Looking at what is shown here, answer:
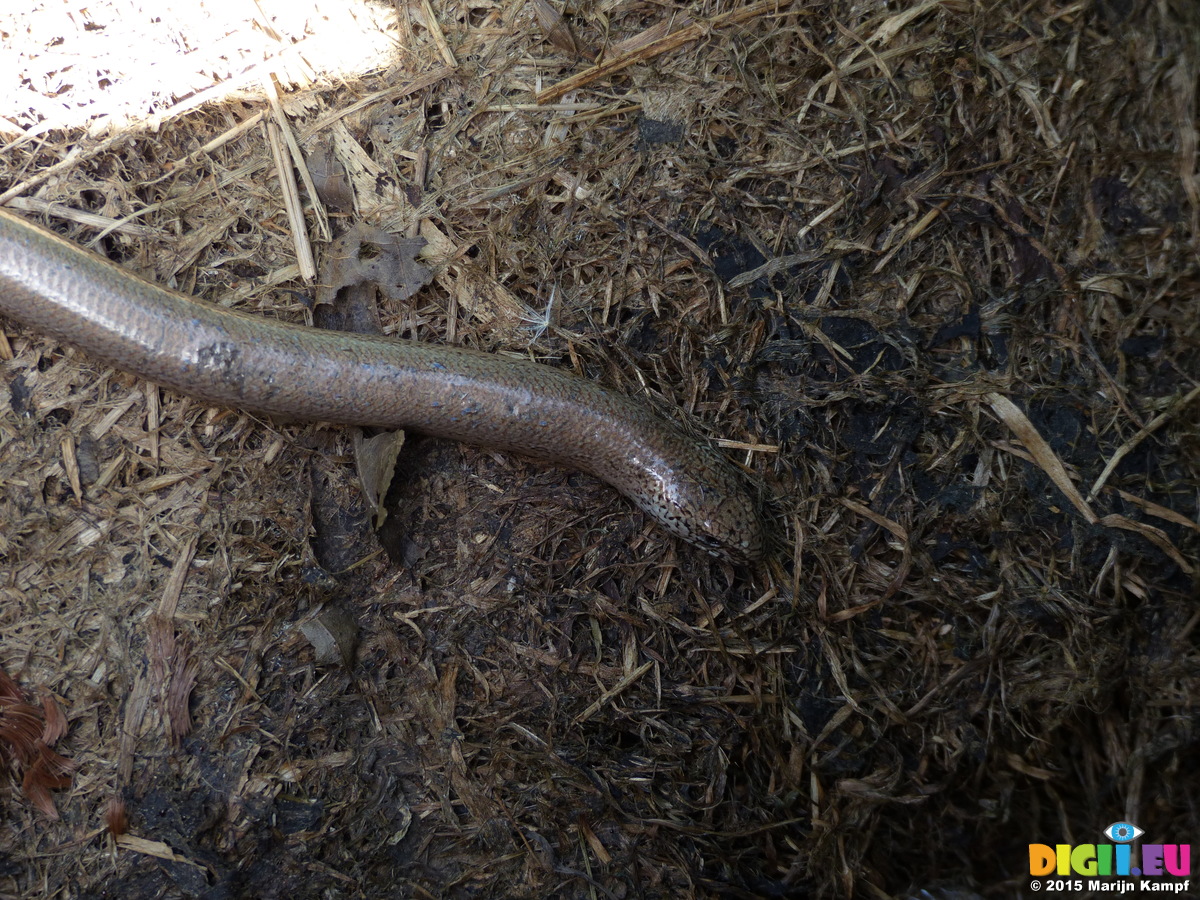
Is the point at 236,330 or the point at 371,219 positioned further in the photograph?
the point at 371,219

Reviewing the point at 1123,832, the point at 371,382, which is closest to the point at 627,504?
the point at 371,382

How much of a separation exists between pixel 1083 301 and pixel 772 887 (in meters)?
1.77

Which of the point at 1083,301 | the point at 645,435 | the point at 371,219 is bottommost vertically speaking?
the point at 645,435

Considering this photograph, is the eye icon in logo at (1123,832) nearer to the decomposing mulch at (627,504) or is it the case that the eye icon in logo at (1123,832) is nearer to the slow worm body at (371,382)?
the decomposing mulch at (627,504)

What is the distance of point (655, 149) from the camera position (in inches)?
81.4

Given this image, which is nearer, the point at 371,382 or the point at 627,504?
the point at 371,382

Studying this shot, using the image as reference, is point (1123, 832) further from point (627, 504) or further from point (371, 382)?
point (371, 382)

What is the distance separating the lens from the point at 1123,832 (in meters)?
1.94

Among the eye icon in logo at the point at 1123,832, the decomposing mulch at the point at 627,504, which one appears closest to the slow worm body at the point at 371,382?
the decomposing mulch at the point at 627,504

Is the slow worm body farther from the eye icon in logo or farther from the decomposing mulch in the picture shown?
the eye icon in logo

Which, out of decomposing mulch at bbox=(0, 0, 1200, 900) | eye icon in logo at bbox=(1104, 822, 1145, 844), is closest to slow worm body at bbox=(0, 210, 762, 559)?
decomposing mulch at bbox=(0, 0, 1200, 900)

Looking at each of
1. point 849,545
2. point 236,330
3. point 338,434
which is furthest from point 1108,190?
Result: point 236,330

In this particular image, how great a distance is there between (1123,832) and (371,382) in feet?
7.54

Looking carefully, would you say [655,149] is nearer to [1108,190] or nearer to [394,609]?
[1108,190]
